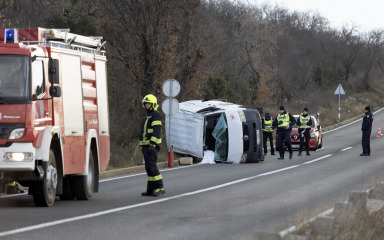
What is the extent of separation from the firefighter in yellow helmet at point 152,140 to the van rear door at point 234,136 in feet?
42.7

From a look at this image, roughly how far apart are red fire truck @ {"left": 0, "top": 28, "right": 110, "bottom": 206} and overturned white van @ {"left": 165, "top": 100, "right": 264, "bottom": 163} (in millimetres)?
12753

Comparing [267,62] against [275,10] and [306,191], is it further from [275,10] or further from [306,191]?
[306,191]

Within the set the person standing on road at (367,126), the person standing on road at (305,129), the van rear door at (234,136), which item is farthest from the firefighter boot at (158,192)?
the person standing on road at (305,129)

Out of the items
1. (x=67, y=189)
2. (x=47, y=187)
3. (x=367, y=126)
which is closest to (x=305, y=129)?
(x=367, y=126)

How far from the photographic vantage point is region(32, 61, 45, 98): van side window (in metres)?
12.9

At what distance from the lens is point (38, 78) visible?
13.0 metres

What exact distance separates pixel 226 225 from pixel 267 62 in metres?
59.8

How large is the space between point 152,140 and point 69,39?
2.38m

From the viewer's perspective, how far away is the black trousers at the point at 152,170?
15422mm

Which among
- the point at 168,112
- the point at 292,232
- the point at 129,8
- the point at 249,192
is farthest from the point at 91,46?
the point at 129,8

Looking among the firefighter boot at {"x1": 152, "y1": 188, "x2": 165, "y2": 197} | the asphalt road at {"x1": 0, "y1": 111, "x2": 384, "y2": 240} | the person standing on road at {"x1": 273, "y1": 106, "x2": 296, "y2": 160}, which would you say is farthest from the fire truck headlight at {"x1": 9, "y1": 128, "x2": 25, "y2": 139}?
the person standing on road at {"x1": 273, "y1": 106, "x2": 296, "y2": 160}

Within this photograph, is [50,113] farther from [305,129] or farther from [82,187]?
[305,129]

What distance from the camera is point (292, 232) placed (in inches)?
350

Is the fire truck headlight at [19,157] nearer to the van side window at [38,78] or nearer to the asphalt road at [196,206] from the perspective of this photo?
the asphalt road at [196,206]
